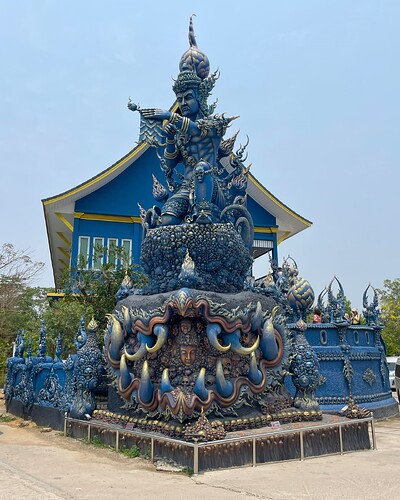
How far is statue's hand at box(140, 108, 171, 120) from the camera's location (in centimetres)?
967

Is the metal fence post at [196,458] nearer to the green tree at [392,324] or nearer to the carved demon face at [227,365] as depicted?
the carved demon face at [227,365]

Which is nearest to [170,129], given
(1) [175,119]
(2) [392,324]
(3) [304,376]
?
(1) [175,119]

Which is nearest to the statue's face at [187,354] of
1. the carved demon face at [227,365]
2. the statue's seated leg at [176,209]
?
the carved demon face at [227,365]

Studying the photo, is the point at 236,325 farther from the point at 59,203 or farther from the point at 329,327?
the point at 59,203

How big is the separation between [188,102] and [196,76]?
58 centimetres

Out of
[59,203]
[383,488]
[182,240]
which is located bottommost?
[383,488]

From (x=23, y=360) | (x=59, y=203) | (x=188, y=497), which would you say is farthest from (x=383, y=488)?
(x=59, y=203)

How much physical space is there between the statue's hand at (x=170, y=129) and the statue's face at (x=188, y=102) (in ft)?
1.83

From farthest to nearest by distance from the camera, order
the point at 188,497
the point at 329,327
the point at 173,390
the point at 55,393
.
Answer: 1. the point at 329,327
2. the point at 55,393
3. the point at 173,390
4. the point at 188,497

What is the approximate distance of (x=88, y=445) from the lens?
28.1 feet

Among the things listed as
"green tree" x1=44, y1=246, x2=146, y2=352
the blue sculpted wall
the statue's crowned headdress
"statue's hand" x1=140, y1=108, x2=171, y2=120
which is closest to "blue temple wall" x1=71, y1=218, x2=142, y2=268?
"green tree" x1=44, y1=246, x2=146, y2=352

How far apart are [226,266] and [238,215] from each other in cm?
146

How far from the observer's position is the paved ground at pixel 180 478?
5562mm

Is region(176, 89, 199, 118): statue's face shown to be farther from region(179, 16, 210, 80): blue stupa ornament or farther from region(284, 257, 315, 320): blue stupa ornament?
region(284, 257, 315, 320): blue stupa ornament
